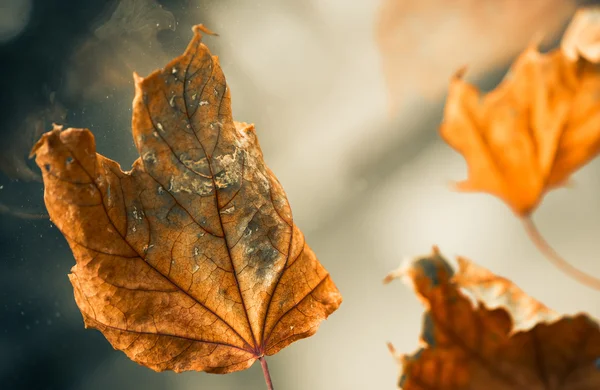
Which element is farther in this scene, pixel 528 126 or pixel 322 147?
pixel 322 147

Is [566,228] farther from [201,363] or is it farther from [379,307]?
[201,363]

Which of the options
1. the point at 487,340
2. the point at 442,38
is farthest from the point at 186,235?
the point at 442,38

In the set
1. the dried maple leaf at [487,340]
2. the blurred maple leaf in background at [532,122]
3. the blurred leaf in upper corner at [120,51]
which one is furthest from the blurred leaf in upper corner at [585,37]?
the blurred leaf in upper corner at [120,51]

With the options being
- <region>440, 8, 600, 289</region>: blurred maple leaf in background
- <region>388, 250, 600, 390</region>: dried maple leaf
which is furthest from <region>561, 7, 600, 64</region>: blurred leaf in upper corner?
<region>388, 250, 600, 390</region>: dried maple leaf

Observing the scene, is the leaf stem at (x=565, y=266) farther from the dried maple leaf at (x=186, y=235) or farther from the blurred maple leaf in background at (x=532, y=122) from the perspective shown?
the dried maple leaf at (x=186, y=235)

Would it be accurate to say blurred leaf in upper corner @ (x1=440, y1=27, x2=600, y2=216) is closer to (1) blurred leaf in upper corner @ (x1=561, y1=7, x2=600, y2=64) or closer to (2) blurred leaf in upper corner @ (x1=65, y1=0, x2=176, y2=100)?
(1) blurred leaf in upper corner @ (x1=561, y1=7, x2=600, y2=64)

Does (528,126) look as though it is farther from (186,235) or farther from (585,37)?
(186,235)

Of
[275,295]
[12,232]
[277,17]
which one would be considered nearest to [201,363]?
[275,295]
